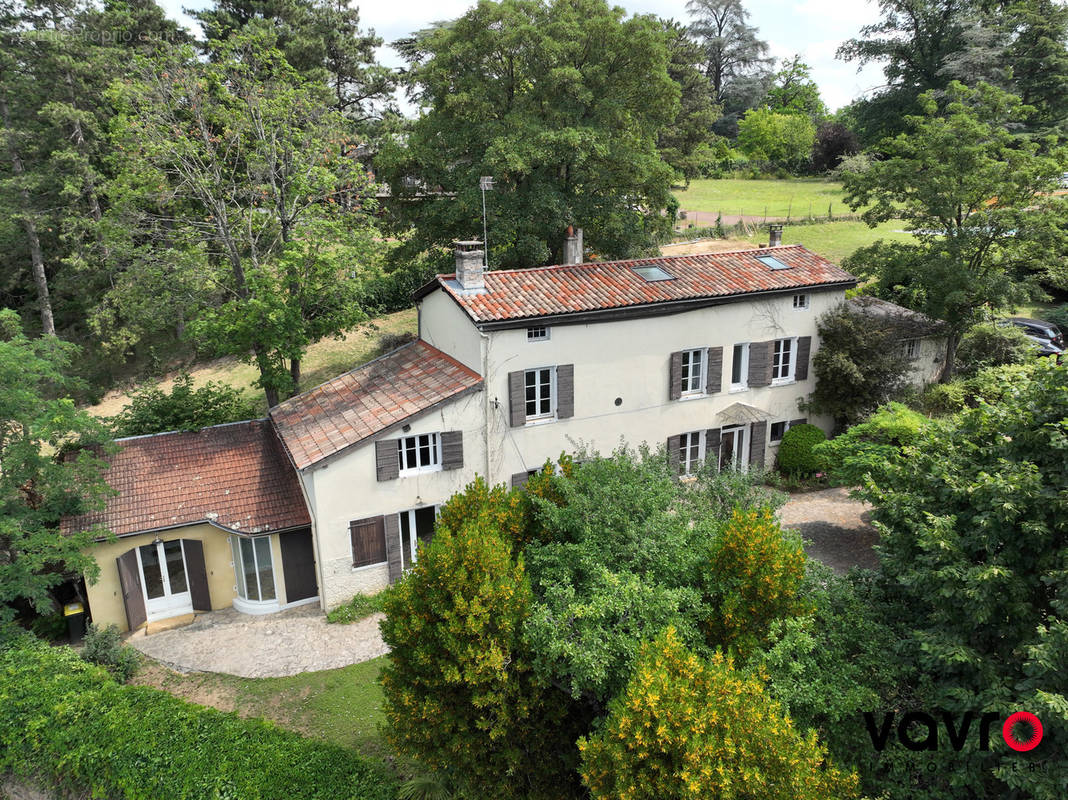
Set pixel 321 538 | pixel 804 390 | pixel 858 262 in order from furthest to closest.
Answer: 1. pixel 858 262
2. pixel 804 390
3. pixel 321 538

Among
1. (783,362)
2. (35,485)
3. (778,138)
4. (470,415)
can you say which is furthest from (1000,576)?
(778,138)

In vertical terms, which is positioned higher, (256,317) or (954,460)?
(256,317)

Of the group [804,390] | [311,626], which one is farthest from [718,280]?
[311,626]

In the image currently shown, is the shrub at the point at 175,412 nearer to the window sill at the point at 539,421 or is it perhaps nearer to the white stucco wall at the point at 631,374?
the white stucco wall at the point at 631,374

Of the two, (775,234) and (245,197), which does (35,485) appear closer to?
(245,197)

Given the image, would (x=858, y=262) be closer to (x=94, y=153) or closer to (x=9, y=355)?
(x=9, y=355)

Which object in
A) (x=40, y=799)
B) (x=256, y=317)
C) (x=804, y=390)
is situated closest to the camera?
(x=40, y=799)
